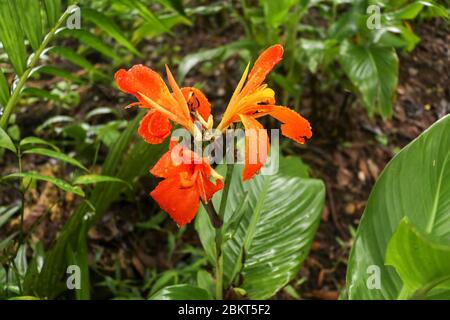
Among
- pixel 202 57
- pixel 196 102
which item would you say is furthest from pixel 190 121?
pixel 202 57

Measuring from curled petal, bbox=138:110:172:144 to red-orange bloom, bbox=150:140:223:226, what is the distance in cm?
8

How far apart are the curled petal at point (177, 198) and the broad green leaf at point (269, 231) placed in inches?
18.9

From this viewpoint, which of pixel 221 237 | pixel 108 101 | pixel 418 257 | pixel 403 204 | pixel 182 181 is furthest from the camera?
pixel 108 101

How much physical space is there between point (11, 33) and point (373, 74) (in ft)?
4.17

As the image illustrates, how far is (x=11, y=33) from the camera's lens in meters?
1.19

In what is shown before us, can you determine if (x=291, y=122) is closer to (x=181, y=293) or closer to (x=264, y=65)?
(x=264, y=65)

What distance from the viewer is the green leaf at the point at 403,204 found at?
106cm

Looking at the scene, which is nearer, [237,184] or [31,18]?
[31,18]

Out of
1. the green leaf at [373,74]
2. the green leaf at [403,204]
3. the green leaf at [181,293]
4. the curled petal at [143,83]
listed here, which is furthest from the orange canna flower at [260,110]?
the green leaf at [373,74]

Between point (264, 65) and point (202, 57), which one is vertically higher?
point (264, 65)

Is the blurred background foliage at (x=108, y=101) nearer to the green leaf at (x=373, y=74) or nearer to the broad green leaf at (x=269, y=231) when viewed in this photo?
the green leaf at (x=373, y=74)

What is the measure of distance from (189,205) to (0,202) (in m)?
1.36

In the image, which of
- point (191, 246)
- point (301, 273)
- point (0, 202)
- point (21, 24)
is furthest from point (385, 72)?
point (0, 202)

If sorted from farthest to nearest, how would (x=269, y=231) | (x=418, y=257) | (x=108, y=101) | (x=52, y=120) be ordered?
(x=108, y=101)
(x=52, y=120)
(x=269, y=231)
(x=418, y=257)
